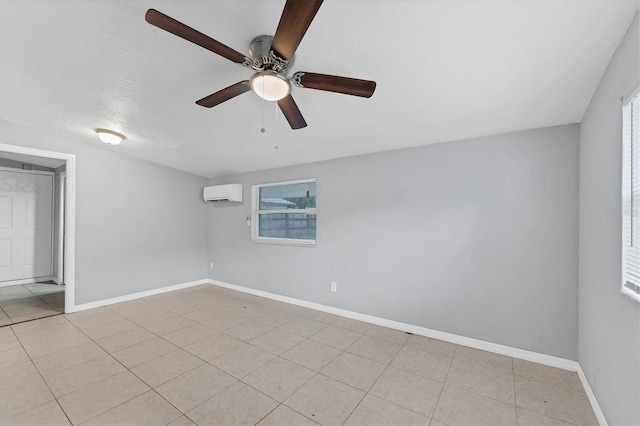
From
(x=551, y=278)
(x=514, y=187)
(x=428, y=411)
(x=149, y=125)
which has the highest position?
(x=149, y=125)

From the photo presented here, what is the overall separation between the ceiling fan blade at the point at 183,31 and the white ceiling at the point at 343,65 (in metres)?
0.33

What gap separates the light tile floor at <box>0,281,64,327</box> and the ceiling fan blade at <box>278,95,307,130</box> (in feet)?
13.7

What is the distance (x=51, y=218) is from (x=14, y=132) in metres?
2.93

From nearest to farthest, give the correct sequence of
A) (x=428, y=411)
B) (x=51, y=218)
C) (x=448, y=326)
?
1. (x=428, y=411)
2. (x=448, y=326)
3. (x=51, y=218)

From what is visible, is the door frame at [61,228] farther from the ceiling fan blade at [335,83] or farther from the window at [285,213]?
the ceiling fan blade at [335,83]

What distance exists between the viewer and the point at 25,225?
196 inches

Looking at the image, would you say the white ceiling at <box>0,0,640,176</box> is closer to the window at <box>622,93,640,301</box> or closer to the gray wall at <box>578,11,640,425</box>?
the gray wall at <box>578,11,640,425</box>

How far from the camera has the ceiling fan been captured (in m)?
1.11

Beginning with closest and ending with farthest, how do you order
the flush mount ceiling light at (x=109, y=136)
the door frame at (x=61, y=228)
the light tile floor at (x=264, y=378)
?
→ the light tile floor at (x=264, y=378), the flush mount ceiling light at (x=109, y=136), the door frame at (x=61, y=228)

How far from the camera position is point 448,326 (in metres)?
2.71

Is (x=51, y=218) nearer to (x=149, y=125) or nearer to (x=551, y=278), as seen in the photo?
(x=149, y=125)

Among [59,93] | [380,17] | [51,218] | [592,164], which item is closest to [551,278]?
[592,164]

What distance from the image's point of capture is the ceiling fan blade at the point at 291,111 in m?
1.73

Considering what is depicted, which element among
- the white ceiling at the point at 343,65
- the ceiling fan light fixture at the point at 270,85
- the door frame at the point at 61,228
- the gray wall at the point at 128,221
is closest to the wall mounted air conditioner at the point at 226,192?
the gray wall at the point at 128,221
